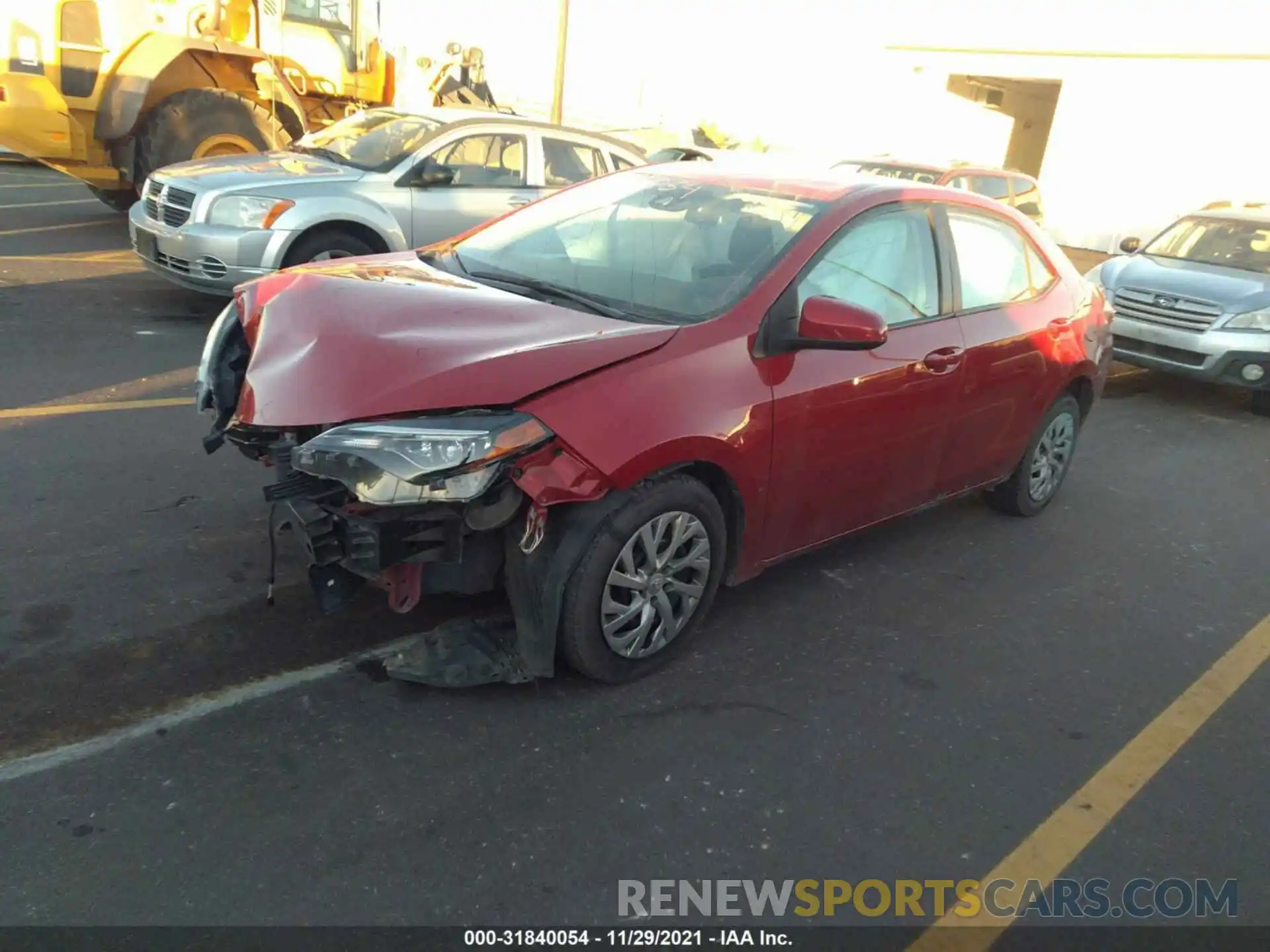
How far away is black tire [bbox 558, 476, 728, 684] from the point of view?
3168 mm

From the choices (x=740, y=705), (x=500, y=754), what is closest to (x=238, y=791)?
(x=500, y=754)

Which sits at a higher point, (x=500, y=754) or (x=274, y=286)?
(x=274, y=286)

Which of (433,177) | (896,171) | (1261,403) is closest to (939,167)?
(896,171)

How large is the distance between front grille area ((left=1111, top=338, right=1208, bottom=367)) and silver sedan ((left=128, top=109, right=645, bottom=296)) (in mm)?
4619

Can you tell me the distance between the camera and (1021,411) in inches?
193

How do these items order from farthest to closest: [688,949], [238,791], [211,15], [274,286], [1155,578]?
[211,15] < [1155,578] < [274,286] < [238,791] < [688,949]

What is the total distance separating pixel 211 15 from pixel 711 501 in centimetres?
1012

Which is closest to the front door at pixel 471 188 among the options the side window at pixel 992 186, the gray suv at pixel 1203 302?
the gray suv at pixel 1203 302

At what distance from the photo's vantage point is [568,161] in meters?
8.77

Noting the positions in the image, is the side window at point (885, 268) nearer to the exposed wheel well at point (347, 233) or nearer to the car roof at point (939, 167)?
the exposed wheel well at point (347, 233)

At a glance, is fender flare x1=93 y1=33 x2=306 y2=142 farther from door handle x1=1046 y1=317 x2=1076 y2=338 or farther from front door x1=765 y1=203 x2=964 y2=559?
door handle x1=1046 y1=317 x2=1076 y2=338

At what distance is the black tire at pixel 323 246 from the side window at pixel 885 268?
4.54 metres

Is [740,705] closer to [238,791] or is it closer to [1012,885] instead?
[1012,885]

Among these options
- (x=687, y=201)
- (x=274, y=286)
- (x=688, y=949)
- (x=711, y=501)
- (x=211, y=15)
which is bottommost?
(x=688, y=949)
